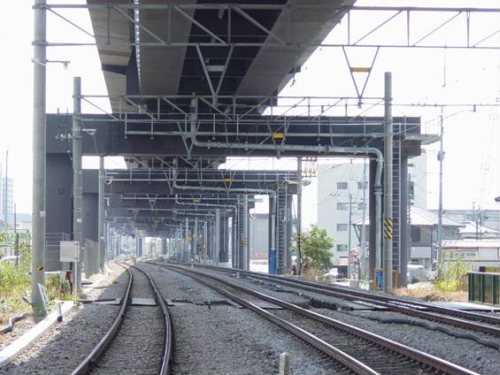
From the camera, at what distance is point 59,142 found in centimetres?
3831

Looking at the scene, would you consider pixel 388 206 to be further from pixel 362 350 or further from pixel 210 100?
pixel 362 350

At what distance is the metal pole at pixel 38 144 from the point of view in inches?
800

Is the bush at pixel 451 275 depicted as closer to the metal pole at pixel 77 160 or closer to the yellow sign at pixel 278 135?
the yellow sign at pixel 278 135

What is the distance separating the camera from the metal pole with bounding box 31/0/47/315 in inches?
800

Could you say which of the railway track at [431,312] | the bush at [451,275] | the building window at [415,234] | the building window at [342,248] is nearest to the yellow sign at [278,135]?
the railway track at [431,312]

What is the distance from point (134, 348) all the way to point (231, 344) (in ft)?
5.84

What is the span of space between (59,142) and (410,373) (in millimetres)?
29894

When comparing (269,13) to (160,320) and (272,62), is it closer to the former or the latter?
(272,62)

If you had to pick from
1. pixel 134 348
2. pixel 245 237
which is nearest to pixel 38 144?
pixel 134 348

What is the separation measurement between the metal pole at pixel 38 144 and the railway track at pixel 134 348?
2.46 m

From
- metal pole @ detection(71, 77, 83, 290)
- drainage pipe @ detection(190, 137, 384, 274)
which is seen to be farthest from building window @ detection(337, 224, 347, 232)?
metal pole @ detection(71, 77, 83, 290)

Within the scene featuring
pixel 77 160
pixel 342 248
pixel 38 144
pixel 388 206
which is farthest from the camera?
pixel 342 248

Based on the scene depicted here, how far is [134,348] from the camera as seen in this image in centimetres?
1452

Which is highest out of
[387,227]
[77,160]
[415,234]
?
[77,160]
